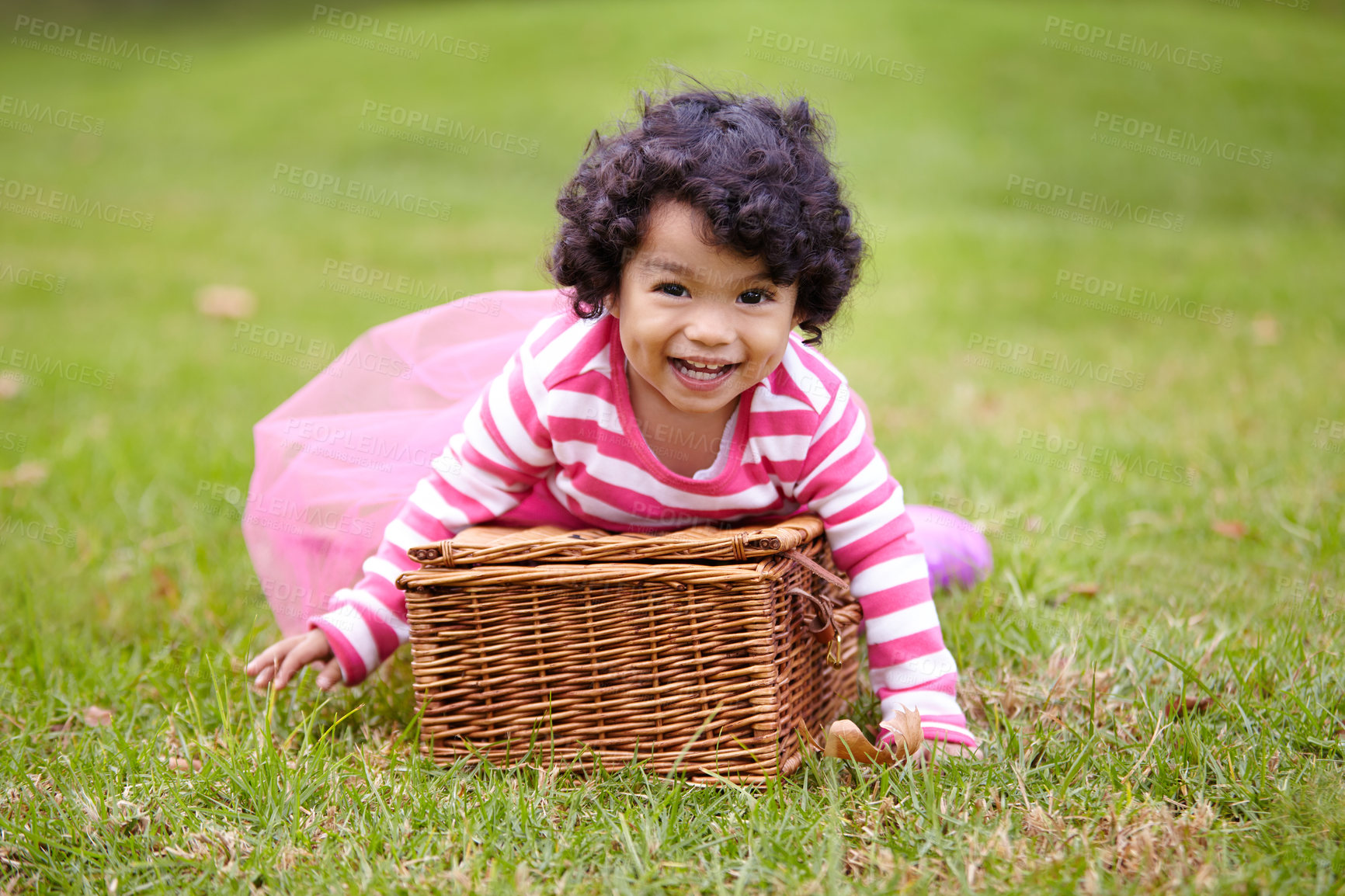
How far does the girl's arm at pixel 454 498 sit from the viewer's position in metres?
2.13

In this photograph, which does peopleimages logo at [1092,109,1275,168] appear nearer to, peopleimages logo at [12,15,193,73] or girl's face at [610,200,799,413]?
girl's face at [610,200,799,413]

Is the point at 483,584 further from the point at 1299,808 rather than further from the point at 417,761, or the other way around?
the point at 1299,808

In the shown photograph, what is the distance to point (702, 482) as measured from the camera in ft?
6.77

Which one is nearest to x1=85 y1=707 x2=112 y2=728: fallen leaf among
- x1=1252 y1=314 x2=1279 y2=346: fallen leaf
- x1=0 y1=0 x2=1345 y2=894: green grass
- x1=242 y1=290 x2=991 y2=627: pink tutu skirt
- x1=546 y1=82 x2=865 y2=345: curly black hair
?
x1=0 y1=0 x2=1345 y2=894: green grass

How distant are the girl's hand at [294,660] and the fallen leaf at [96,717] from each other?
319 mm

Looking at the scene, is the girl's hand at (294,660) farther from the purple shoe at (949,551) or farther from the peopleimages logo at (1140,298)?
the peopleimages logo at (1140,298)

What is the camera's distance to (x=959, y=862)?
1631 mm

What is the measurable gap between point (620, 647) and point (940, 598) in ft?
3.41

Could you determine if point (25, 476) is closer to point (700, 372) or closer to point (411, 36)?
point (700, 372)

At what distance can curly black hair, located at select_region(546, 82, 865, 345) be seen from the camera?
1.82 meters

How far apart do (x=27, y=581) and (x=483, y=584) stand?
5.01 feet

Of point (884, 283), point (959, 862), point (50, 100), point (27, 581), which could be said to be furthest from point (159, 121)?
point (959, 862)

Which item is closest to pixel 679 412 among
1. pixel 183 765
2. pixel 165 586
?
pixel 183 765

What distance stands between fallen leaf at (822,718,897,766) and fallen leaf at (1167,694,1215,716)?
0.58 meters
